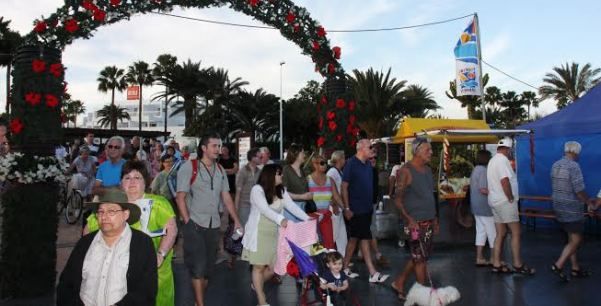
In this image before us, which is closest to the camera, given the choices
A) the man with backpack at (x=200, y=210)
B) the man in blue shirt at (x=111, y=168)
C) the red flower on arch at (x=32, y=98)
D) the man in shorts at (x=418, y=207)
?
the man with backpack at (x=200, y=210)

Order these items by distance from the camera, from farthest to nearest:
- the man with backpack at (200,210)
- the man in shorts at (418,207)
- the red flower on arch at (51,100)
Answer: the red flower on arch at (51,100)
the man in shorts at (418,207)
the man with backpack at (200,210)

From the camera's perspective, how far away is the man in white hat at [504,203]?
23.4 ft

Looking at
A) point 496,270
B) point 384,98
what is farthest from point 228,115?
point 496,270

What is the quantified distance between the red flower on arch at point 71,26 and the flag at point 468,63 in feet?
58.5

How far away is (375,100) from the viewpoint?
32.5 metres

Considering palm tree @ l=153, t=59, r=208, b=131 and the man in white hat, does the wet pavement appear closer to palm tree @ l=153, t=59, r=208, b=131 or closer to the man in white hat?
the man in white hat

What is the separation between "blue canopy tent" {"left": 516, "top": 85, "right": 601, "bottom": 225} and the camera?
10930 mm

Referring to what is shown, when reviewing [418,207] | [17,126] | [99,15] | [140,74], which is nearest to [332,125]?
[418,207]

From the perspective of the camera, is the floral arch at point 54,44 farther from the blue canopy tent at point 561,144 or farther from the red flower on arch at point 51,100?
the blue canopy tent at point 561,144

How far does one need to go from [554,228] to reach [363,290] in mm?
7618

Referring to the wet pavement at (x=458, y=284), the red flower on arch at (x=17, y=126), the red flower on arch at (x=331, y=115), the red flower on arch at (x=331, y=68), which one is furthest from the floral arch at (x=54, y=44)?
the wet pavement at (x=458, y=284)

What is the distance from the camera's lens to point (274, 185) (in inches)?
221

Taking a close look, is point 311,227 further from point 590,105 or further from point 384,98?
point 384,98

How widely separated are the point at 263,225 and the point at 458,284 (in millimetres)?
2910
